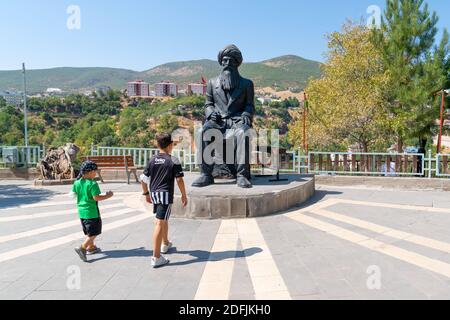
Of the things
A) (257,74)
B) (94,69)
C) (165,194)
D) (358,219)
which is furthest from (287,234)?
(94,69)

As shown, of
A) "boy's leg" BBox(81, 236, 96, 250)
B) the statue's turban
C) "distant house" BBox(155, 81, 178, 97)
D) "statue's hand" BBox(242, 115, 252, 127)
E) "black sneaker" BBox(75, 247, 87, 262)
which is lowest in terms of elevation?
"black sneaker" BBox(75, 247, 87, 262)

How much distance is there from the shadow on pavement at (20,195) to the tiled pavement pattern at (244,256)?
0.77 metres

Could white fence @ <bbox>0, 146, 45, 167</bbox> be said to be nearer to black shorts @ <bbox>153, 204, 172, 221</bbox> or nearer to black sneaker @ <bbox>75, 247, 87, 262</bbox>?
black sneaker @ <bbox>75, 247, 87, 262</bbox>

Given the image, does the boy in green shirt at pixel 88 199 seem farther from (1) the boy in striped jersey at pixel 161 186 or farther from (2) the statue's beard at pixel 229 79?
(2) the statue's beard at pixel 229 79

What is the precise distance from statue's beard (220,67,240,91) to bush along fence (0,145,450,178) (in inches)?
115

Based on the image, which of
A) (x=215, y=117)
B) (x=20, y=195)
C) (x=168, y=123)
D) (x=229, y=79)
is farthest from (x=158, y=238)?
(x=168, y=123)

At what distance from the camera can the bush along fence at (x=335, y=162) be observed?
10.0m

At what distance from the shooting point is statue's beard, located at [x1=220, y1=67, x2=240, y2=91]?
25.1 feet

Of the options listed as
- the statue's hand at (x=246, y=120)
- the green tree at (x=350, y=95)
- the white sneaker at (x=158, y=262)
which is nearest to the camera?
the white sneaker at (x=158, y=262)

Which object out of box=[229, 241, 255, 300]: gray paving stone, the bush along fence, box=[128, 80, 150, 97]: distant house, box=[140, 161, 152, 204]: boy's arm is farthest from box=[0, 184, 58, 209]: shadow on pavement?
box=[128, 80, 150, 97]: distant house

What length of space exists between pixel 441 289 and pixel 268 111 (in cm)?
9599

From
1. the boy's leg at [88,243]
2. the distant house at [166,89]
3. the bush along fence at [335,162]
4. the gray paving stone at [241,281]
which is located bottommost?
the gray paving stone at [241,281]

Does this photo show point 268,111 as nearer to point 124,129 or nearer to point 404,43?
point 124,129

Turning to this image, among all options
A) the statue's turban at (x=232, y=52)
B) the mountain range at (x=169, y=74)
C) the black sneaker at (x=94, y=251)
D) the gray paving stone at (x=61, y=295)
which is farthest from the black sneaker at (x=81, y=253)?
the mountain range at (x=169, y=74)
